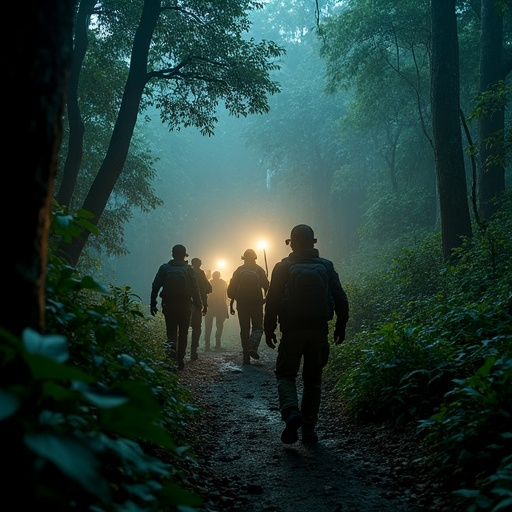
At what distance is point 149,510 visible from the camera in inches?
71.7

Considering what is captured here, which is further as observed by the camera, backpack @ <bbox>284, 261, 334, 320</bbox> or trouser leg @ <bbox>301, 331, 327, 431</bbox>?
trouser leg @ <bbox>301, 331, 327, 431</bbox>

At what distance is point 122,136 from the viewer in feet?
34.0

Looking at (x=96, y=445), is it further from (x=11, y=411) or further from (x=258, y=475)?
(x=258, y=475)

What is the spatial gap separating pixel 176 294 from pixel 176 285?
0.52 feet

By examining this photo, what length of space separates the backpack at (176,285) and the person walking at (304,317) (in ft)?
13.4

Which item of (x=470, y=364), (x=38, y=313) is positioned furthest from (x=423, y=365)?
(x=38, y=313)

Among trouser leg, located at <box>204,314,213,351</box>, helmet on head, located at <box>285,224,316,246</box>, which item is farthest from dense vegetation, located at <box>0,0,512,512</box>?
trouser leg, located at <box>204,314,213,351</box>

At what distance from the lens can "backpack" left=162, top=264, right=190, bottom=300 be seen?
9.36 metres

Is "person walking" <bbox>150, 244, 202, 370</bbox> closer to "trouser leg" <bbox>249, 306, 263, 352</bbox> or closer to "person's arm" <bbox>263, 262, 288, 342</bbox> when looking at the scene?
"trouser leg" <bbox>249, 306, 263, 352</bbox>

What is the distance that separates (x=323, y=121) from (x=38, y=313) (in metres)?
40.7

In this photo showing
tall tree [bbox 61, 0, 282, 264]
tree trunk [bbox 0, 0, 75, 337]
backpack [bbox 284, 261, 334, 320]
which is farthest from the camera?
tall tree [bbox 61, 0, 282, 264]

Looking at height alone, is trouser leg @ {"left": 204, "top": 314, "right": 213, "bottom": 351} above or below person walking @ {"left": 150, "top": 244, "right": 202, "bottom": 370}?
above

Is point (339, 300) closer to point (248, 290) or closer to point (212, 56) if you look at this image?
point (248, 290)

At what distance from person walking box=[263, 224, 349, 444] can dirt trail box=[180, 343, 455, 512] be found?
44cm
